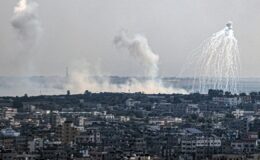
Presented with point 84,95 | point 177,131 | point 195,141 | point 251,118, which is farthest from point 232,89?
point 195,141

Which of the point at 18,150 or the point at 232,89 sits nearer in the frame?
the point at 18,150

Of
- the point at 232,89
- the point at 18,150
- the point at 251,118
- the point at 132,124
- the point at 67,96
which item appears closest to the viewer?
the point at 18,150

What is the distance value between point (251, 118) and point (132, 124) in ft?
34.7

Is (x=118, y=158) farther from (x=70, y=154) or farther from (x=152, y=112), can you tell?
(x=152, y=112)

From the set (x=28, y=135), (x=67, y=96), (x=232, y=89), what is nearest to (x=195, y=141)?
(x=28, y=135)

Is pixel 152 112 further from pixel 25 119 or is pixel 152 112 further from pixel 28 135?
pixel 28 135

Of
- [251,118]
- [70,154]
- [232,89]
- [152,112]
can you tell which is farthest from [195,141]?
[232,89]

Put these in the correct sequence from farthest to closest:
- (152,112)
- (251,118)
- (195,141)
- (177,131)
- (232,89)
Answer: (232,89)
(152,112)
(251,118)
(177,131)
(195,141)

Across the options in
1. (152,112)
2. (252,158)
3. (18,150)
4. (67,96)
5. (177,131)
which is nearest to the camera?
(252,158)

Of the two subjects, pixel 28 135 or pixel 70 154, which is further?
pixel 28 135

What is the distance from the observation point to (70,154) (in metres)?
59.0

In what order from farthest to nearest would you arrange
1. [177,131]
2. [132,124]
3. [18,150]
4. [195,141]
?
[132,124], [177,131], [195,141], [18,150]

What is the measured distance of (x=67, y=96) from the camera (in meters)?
131

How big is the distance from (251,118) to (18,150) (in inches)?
1404
